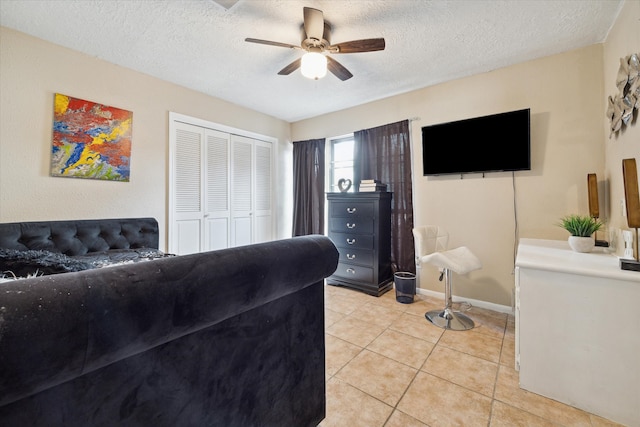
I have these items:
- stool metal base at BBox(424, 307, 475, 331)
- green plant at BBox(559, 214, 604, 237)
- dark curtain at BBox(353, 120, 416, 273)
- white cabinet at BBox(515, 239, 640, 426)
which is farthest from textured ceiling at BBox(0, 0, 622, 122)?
stool metal base at BBox(424, 307, 475, 331)

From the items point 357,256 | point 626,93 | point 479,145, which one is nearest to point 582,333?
point 626,93

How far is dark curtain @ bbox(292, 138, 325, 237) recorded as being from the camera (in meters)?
4.12

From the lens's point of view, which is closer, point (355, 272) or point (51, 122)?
point (51, 122)

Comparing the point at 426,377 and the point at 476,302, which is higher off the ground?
the point at 476,302

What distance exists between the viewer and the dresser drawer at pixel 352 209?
3.23 m

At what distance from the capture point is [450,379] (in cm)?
169

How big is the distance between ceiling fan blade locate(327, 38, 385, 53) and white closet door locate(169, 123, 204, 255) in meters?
2.11

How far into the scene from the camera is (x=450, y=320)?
2.44 m

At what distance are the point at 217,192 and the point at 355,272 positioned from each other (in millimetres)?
2141

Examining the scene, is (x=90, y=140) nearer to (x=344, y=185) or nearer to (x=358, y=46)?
(x=358, y=46)

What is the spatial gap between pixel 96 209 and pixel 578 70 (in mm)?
4664

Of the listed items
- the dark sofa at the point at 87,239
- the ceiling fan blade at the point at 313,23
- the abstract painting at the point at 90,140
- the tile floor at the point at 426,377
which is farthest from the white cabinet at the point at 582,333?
the abstract painting at the point at 90,140

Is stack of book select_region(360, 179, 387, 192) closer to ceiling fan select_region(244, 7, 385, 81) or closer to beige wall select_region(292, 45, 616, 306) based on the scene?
beige wall select_region(292, 45, 616, 306)

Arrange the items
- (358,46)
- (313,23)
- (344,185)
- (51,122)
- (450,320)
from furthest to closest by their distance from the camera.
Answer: (344,185) < (450,320) < (51,122) < (358,46) < (313,23)
